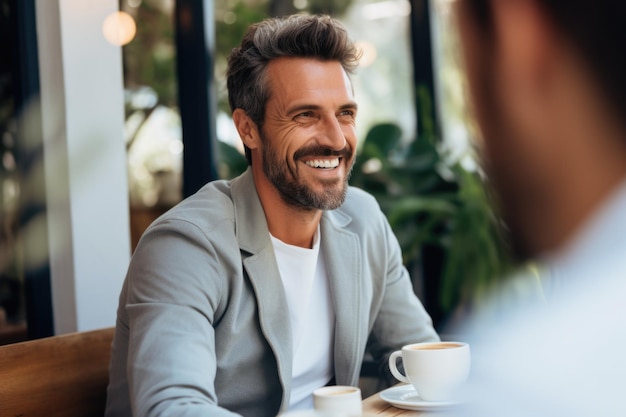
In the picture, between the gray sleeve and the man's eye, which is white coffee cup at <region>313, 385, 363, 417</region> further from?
the man's eye

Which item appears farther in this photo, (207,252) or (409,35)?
(409,35)

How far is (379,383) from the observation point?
2418 millimetres

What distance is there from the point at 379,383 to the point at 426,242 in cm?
236

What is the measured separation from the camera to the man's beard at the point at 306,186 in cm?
220

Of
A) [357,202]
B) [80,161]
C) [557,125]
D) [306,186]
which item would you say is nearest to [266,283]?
[306,186]

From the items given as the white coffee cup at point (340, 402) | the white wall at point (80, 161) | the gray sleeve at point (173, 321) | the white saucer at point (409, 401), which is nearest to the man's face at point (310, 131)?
the gray sleeve at point (173, 321)

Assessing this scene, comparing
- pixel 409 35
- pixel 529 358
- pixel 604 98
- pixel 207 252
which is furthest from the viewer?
pixel 409 35

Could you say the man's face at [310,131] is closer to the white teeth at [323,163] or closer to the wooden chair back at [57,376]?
the white teeth at [323,163]

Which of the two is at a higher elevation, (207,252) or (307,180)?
(307,180)

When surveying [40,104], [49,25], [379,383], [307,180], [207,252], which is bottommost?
[379,383]

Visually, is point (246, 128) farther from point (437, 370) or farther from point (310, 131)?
point (437, 370)

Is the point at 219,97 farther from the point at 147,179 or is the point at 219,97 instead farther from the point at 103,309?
the point at 103,309

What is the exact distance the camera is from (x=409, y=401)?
1732 mm

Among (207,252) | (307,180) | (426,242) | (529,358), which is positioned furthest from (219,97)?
(529,358)
